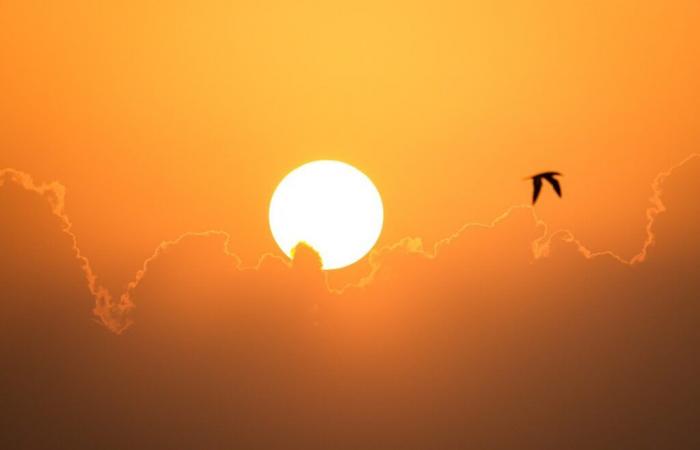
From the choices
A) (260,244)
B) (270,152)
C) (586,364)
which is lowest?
(586,364)

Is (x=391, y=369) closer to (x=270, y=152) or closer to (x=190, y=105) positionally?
(x=270, y=152)

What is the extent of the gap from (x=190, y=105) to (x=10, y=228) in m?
3.68

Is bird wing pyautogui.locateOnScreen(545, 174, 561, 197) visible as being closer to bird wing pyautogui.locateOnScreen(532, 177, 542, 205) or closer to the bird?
the bird

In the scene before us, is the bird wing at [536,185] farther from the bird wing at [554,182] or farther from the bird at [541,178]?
the bird wing at [554,182]

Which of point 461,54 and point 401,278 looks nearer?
point 461,54

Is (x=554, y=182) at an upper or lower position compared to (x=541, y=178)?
lower

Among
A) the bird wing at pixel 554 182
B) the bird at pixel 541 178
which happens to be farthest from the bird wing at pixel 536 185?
the bird wing at pixel 554 182

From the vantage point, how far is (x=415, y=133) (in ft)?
37.7

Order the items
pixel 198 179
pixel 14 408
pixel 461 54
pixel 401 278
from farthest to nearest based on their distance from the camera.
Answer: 1. pixel 14 408
2. pixel 401 278
3. pixel 198 179
4. pixel 461 54

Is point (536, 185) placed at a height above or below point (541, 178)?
below

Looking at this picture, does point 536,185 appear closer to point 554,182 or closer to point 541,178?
point 541,178

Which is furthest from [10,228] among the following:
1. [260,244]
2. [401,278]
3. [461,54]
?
[461,54]

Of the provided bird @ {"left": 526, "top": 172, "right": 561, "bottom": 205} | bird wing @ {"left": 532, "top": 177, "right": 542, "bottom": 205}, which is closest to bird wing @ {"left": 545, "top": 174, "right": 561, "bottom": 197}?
bird @ {"left": 526, "top": 172, "right": 561, "bottom": 205}

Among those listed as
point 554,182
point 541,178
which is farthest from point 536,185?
point 554,182
